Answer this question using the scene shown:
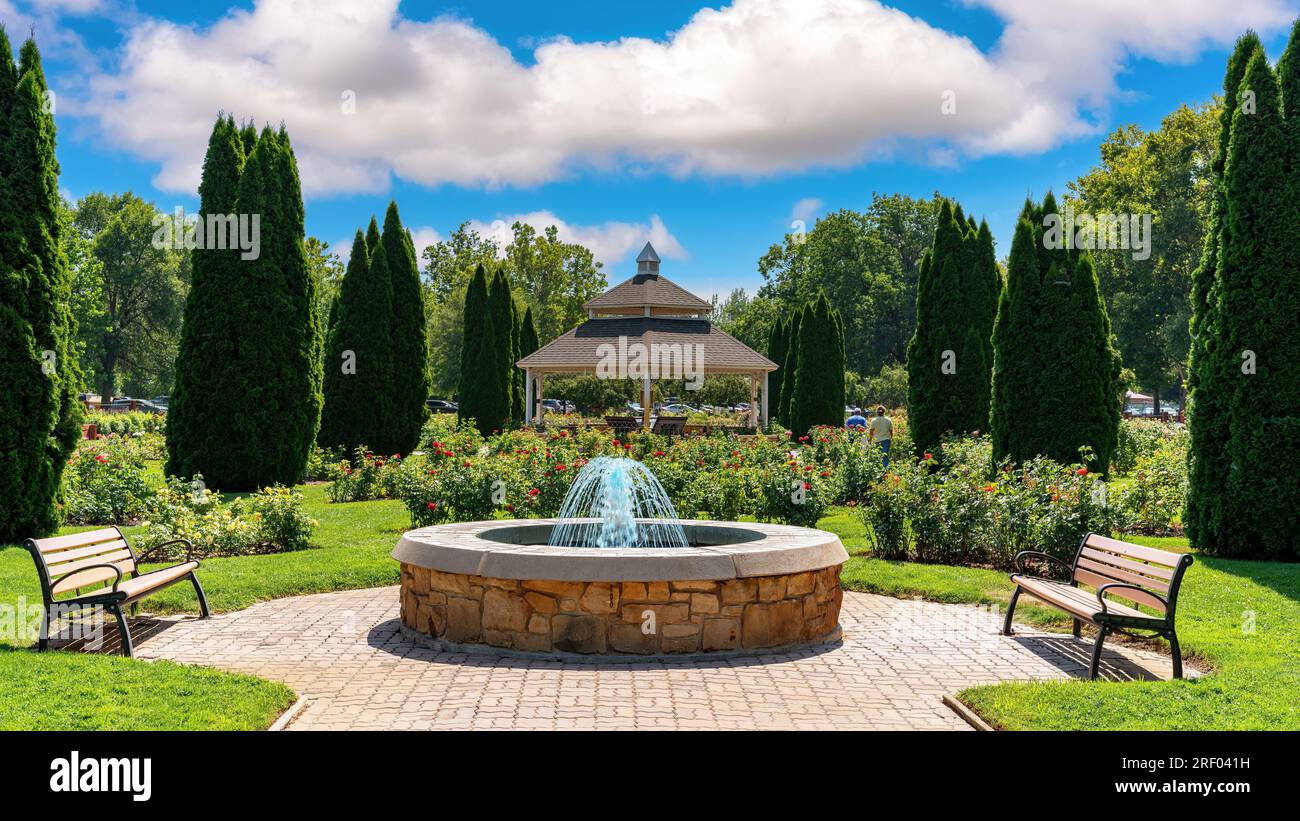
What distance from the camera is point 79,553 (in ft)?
22.4

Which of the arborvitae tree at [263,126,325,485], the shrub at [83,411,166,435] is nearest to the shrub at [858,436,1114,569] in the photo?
the arborvitae tree at [263,126,325,485]

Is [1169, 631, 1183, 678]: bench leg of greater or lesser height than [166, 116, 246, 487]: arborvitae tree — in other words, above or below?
below

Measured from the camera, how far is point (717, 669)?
6.27m

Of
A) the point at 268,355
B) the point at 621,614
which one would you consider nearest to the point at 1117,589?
the point at 621,614

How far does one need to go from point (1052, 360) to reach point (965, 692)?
31.0 feet

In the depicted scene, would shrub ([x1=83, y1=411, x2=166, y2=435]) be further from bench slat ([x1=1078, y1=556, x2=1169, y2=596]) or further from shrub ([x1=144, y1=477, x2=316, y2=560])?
bench slat ([x1=1078, y1=556, x2=1169, y2=596])

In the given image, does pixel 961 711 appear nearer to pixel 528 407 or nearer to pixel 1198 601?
pixel 1198 601

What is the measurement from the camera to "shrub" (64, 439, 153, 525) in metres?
12.6

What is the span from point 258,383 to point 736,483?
8.68 metres

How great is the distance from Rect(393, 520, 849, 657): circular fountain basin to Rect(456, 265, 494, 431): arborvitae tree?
20.8 m

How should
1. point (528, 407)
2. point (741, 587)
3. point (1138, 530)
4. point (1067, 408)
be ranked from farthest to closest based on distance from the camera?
point (528, 407), point (1067, 408), point (1138, 530), point (741, 587)

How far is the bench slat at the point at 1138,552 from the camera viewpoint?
632 cm

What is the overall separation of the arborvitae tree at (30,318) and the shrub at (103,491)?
117cm
